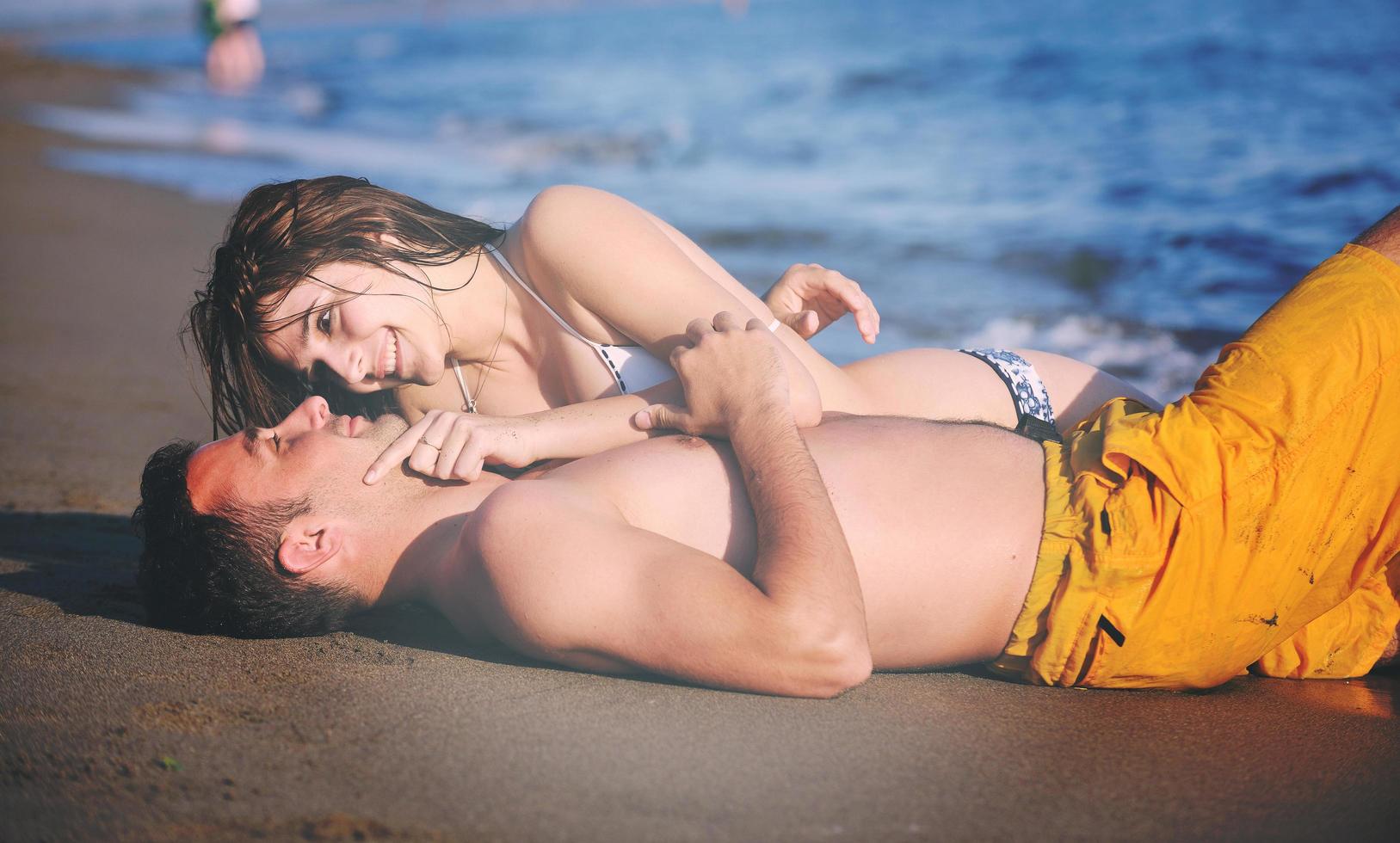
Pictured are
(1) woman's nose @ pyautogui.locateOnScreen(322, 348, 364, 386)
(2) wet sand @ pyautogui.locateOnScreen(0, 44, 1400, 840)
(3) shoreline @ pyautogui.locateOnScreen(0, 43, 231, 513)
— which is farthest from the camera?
(3) shoreline @ pyautogui.locateOnScreen(0, 43, 231, 513)

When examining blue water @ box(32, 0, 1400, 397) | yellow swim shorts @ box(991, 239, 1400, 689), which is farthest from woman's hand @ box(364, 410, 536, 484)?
blue water @ box(32, 0, 1400, 397)

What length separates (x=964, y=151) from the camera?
10266 millimetres

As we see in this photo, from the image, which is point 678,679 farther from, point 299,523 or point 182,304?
point 182,304

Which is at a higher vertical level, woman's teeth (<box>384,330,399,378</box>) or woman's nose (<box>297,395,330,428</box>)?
woman's teeth (<box>384,330,399,378</box>)

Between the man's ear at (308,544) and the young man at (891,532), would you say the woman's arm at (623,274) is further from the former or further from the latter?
the man's ear at (308,544)

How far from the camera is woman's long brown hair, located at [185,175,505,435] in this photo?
108 inches

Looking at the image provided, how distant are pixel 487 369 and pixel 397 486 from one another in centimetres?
68

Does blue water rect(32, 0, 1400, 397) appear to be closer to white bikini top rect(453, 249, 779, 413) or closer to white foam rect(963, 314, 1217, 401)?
white foam rect(963, 314, 1217, 401)

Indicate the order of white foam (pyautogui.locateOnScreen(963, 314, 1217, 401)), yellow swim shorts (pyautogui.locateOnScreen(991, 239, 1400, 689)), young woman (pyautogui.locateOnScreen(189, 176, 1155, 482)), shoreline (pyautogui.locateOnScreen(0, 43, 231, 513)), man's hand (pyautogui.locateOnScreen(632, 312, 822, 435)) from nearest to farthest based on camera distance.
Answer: yellow swim shorts (pyautogui.locateOnScreen(991, 239, 1400, 689)) → man's hand (pyautogui.locateOnScreen(632, 312, 822, 435)) → young woman (pyautogui.locateOnScreen(189, 176, 1155, 482)) → shoreline (pyautogui.locateOnScreen(0, 43, 231, 513)) → white foam (pyautogui.locateOnScreen(963, 314, 1217, 401))

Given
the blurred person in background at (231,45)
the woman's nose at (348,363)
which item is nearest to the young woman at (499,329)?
the woman's nose at (348,363)

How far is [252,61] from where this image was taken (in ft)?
59.5

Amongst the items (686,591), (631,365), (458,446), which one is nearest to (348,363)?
(458,446)

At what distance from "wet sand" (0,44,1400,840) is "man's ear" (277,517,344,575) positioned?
0.76ft

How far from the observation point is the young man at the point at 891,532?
80.7 inches
